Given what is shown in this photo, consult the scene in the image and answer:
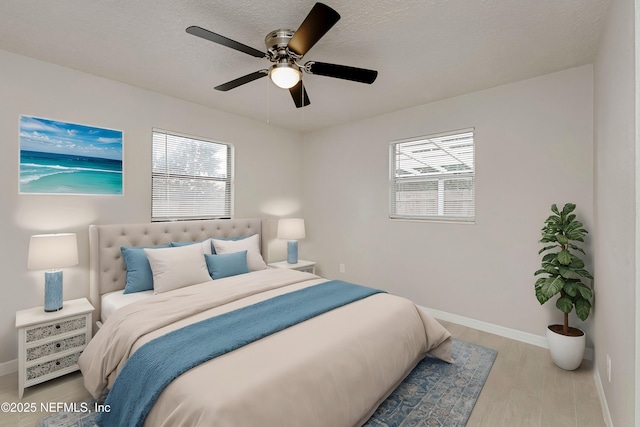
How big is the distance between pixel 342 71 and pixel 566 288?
2514 millimetres

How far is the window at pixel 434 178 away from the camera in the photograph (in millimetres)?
3461

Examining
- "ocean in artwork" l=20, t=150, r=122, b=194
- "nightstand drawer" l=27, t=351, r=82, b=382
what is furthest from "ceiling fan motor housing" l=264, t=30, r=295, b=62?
"nightstand drawer" l=27, t=351, r=82, b=382

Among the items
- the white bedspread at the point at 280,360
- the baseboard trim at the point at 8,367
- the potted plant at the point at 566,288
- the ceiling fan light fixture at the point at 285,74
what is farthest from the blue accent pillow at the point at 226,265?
the potted plant at the point at 566,288

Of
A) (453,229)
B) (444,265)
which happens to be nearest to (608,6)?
(453,229)

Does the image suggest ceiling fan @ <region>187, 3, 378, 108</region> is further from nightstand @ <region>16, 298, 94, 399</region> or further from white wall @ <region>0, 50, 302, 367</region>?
nightstand @ <region>16, 298, 94, 399</region>

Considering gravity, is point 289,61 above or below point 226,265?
above

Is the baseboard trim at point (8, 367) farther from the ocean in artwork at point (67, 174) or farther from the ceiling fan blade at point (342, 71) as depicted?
the ceiling fan blade at point (342, 71)

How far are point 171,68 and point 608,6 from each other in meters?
3.33

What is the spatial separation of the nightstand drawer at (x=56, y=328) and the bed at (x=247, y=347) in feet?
0.75

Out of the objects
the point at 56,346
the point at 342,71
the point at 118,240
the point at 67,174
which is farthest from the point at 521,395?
the point at 67,174

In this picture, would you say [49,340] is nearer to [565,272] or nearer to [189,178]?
[189,178]

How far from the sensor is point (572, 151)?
2762mm

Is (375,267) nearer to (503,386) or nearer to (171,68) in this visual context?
(503,386)

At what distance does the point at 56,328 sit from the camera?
2.37 metres
